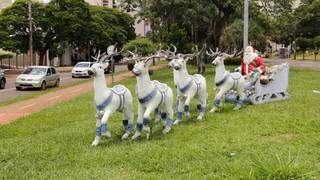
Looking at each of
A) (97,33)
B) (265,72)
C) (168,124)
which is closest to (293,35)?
(97,33)

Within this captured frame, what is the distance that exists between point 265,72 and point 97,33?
140 ft

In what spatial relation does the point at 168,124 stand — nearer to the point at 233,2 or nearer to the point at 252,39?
the point at 233,2

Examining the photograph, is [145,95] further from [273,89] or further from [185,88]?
[273,89]

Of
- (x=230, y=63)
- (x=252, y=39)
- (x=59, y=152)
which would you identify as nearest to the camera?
(x=59, y=152)

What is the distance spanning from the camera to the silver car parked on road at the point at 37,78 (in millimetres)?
27766

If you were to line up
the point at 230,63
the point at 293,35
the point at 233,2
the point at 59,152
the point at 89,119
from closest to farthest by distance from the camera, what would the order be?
1. the point at 59,152
2. the point at 89,119
3. the point at 233,2
4. the point at 230,63
5. the point at 293,35

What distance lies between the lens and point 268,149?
850cm

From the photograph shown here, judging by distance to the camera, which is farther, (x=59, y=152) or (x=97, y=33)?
(x=97, y=33)

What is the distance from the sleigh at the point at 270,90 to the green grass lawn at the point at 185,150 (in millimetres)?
1192

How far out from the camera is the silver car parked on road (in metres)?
27.8

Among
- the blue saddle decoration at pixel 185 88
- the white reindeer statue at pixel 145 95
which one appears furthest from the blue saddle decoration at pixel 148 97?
the blue saddle decoration at pixel 185 88

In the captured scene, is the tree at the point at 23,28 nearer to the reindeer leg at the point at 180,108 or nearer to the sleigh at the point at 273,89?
the sleigh at the point at 273,89

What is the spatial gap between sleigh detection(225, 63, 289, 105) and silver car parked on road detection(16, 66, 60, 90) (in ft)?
50.3

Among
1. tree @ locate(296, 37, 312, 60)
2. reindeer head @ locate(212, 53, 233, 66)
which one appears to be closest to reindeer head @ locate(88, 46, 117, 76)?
reindeer head @ locate(212, 53, 233, 66)
